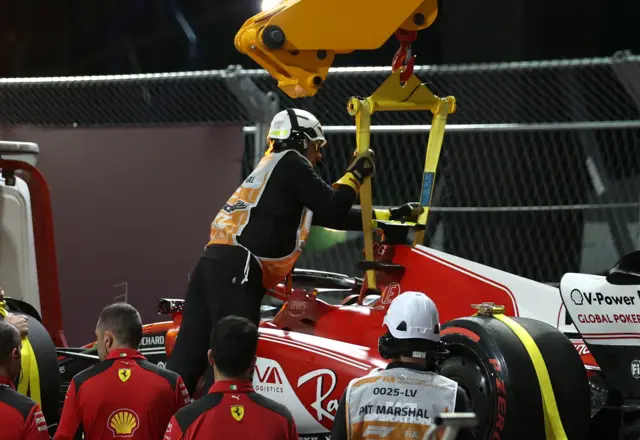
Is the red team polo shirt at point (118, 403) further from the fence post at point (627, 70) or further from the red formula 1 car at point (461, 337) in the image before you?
the fence post at point (627, 70)

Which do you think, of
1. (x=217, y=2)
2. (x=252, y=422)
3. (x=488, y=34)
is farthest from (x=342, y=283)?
(x=217, y=2)

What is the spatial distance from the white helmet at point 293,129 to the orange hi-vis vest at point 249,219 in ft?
0.35

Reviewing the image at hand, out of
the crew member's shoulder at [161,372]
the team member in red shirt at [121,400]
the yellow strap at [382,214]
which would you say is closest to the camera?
the team member in red shirt at [121,400]

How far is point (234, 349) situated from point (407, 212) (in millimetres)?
2583

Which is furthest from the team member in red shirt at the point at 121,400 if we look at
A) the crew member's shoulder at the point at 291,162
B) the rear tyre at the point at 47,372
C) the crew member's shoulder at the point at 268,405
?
the crew member's shoulder at the point at 291,162

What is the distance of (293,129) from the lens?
5.96 metres

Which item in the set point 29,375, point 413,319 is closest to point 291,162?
point 29,375

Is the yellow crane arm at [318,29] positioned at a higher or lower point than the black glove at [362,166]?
higher

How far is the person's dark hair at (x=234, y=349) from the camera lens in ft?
12.1

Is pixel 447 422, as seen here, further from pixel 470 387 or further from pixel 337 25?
pixel 337 25

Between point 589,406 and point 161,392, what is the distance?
1.80 meters

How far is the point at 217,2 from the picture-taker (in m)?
17.5

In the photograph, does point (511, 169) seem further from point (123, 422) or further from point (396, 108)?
point (123, 422)

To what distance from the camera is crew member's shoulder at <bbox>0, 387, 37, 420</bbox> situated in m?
3.88
